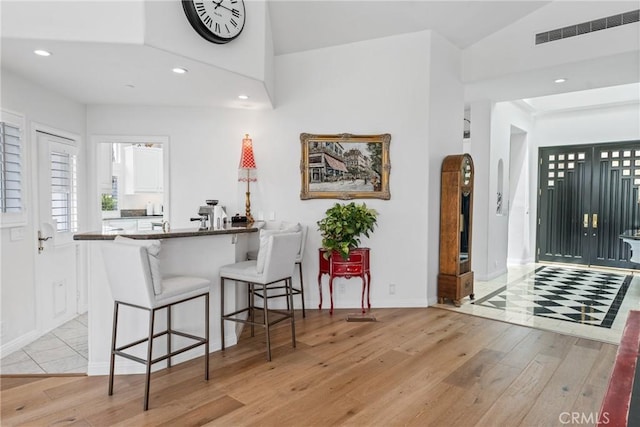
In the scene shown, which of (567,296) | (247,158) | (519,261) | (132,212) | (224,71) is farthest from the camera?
(519,261)

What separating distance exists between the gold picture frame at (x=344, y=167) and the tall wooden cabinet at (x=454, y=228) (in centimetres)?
78

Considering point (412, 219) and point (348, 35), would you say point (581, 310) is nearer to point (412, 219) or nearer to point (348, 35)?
point (412, 219)

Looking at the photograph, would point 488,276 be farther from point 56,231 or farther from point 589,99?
point 56,231

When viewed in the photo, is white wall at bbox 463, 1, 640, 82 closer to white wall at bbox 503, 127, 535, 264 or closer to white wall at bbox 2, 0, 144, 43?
white wall at bbox 503, 127, 535, 264

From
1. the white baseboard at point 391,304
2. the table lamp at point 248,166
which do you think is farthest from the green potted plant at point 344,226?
the table lamp at point 248,166

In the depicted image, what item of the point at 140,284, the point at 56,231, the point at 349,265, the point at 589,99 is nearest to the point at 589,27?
the point at 589,99

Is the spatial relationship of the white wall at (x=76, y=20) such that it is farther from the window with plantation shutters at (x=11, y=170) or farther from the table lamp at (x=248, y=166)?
the table lamp at (x=248, y=166)

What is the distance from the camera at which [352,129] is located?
4.77 metres

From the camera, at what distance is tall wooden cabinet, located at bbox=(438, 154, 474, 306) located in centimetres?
477

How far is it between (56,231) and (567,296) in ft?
21.1

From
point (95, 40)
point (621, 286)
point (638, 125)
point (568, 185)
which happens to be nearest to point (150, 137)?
point (95, 40)

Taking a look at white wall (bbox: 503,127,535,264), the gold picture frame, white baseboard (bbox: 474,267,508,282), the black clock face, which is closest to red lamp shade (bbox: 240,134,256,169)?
the gold picture frame

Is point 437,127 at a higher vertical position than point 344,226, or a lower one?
higher

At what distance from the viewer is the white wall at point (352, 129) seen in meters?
4.69
